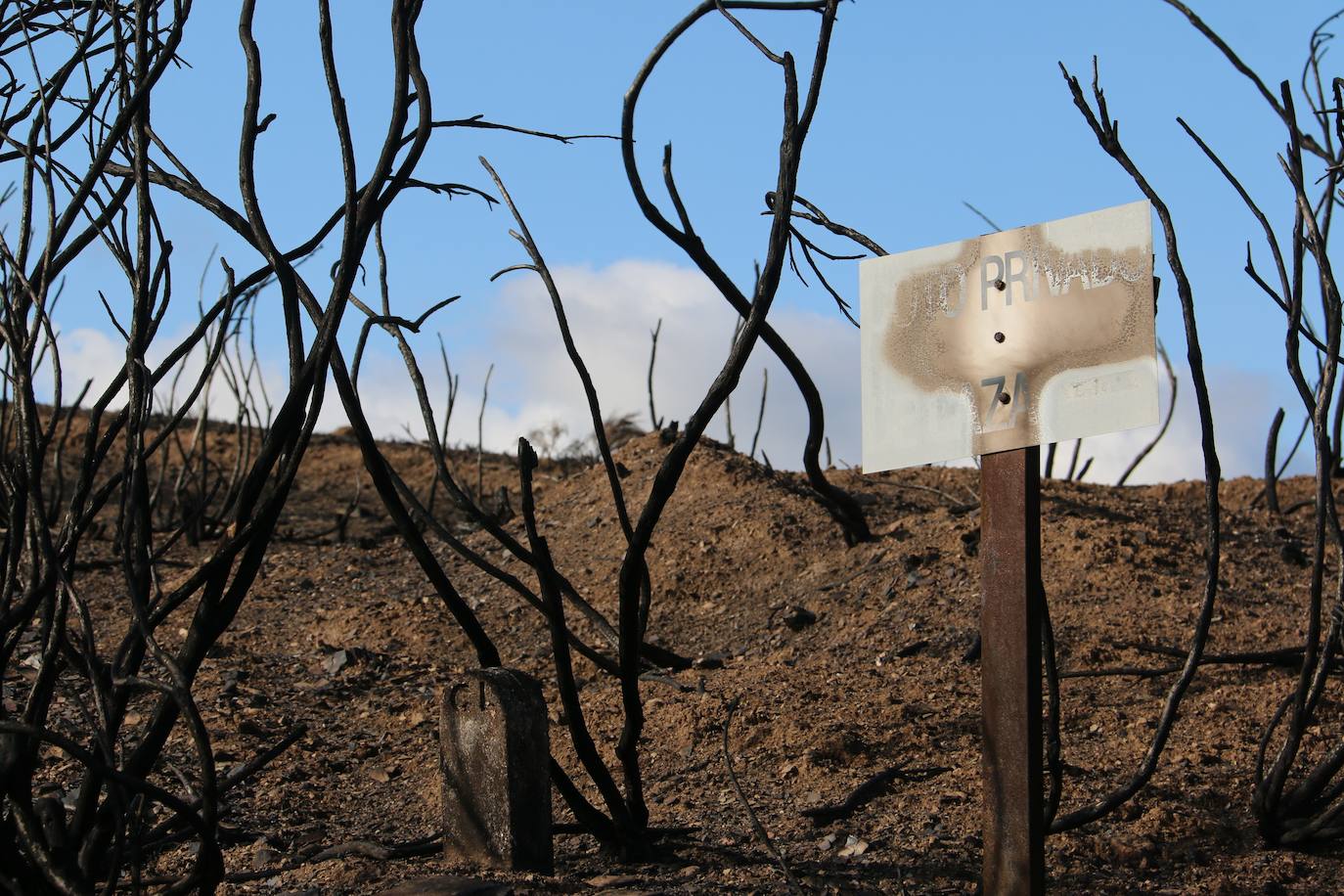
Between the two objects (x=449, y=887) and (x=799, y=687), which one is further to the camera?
(x=799, y=687)

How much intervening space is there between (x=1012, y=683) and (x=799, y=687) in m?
2.02

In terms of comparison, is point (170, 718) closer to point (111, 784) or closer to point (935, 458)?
point (111, 784)

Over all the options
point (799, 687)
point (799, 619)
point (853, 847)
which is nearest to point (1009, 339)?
point (853, 847)

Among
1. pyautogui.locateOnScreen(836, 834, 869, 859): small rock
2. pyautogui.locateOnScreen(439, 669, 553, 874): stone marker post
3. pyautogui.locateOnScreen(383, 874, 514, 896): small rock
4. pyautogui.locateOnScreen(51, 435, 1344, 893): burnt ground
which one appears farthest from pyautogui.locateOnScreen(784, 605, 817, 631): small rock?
pyautogui.locateOnScreen(383, 874, 514, 896): small rock

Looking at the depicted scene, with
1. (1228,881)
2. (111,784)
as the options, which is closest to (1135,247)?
(1228,881)

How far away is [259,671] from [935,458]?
381 cm

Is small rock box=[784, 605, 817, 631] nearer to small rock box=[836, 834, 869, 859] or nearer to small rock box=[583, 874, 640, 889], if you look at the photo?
small rock box=[836, 834, 869, 859]

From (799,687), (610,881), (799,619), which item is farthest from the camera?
(799,619)

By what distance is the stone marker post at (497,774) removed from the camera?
3.21 meters

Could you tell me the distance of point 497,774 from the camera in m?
3.22

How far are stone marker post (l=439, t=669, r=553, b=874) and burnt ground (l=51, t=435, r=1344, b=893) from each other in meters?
0.09

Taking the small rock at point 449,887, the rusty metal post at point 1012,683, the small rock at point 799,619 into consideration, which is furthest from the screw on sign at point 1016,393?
the small rock at point 799,619

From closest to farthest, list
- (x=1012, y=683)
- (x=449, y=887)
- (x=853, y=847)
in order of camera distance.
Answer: (x=1012, y=683) → (x=449, y=887) → (x=853, y=847)

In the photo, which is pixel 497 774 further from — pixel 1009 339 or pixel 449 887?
pixel 1009 339
